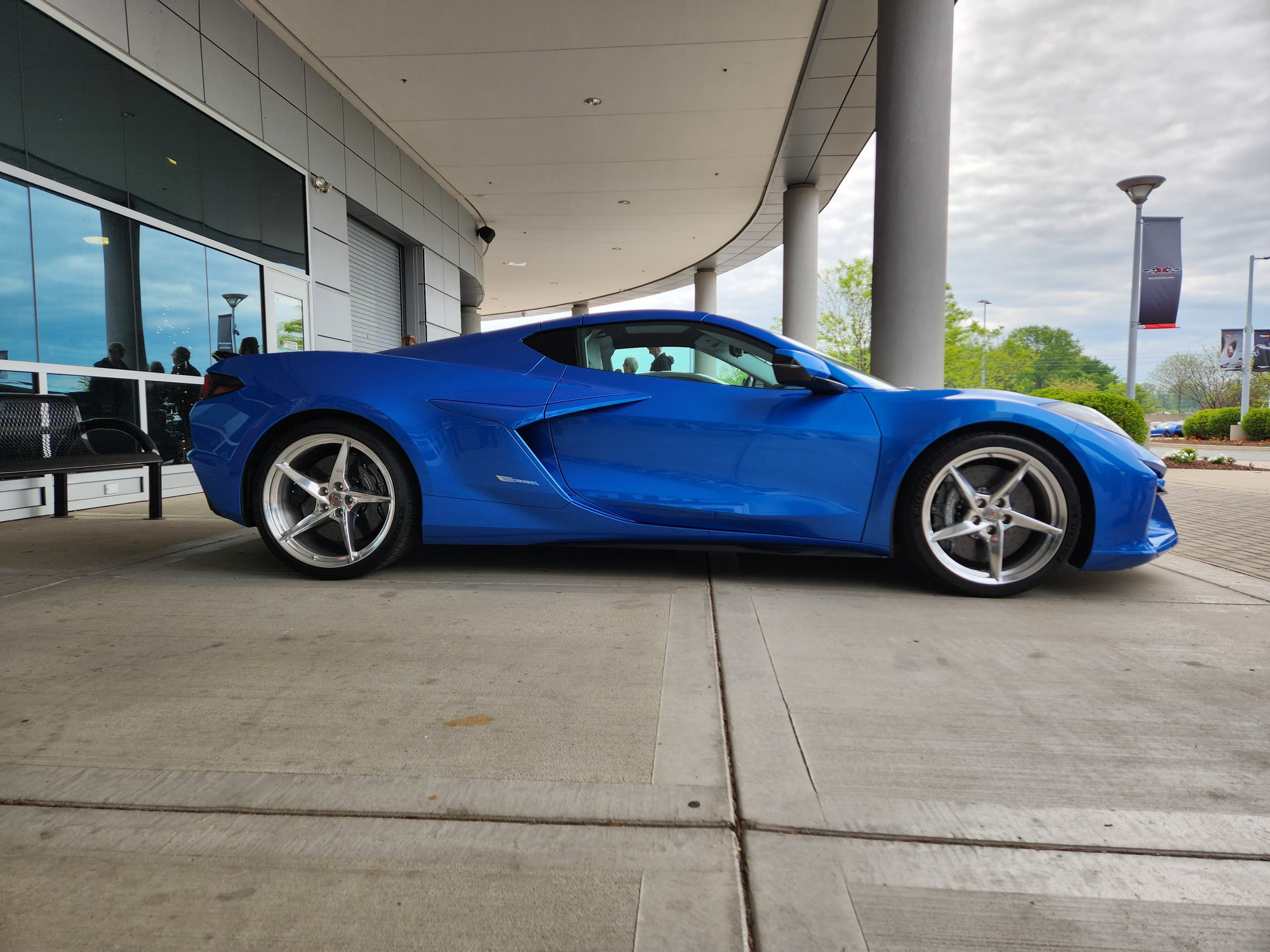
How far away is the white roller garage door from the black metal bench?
20.5ft

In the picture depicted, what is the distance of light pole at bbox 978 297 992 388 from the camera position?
4522cm

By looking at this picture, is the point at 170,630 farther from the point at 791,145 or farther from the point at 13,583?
the point at 791,145

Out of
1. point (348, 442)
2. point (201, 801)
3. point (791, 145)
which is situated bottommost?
point (201, 801)

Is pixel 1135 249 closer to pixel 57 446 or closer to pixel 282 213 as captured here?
pixel 282 213

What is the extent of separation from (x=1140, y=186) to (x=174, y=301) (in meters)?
13.9

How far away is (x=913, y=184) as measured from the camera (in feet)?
20.4

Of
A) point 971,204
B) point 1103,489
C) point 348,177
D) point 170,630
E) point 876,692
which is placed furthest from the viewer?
point 971,204

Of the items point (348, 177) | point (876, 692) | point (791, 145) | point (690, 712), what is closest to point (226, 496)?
point (690, 712)

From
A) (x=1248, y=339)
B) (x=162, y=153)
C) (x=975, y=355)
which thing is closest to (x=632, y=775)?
(x=162, y=153)

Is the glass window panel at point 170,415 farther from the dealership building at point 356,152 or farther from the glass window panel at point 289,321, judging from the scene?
the glass window panel at point 289,321

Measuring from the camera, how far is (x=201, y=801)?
1.42 metres

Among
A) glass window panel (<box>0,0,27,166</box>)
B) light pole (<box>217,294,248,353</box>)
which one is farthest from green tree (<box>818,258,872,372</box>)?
glass window panel (<box>0,0,27,166</box>)

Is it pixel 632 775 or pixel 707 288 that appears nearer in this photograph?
pixel 632 775

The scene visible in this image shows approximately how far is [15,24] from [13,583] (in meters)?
4.58
